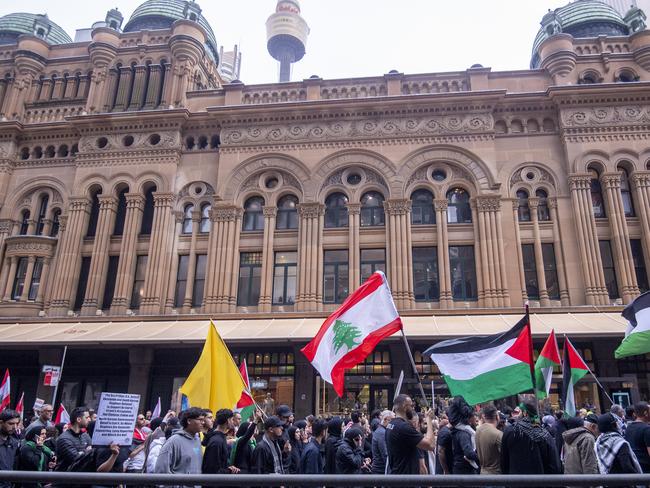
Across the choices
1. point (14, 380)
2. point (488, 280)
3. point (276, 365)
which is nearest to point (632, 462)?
point (488, 280)

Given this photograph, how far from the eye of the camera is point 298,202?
80.4 feet

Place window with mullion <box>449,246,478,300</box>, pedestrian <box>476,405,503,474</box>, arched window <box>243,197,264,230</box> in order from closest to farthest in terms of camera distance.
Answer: pedestrian <box>476,405,503,474</box> → window with mullion <box>449,246,478,300</box> → arched window <box>243,197,264,230</box>

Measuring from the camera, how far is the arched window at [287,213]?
24492 millimetres

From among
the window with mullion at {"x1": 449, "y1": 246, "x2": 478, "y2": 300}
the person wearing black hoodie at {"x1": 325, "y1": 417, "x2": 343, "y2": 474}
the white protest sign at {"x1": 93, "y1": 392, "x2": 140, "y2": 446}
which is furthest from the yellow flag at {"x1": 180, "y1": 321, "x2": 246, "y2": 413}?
the window with mullion at {"x1": 449, "y1": 246, "x2": 478, "y2": 300}

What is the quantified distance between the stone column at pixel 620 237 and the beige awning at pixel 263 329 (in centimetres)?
161

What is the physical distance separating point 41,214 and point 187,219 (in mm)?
8611

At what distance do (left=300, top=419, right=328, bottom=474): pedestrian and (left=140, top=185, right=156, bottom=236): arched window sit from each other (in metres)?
19.3

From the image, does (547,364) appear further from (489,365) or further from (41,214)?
(41,214)

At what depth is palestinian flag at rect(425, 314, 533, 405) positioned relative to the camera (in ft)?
25.7

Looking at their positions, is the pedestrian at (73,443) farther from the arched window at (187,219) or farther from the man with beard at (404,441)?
the arched window at (187,219)

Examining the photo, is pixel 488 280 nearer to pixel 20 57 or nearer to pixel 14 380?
pixel 14 380

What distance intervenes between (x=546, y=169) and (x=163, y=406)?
21098 millimetres

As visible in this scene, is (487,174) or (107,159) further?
(107,159)

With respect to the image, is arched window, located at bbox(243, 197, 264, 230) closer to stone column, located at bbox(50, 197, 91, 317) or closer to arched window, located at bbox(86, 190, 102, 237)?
arched window, located at bbox(86, 190, 102, 237)
